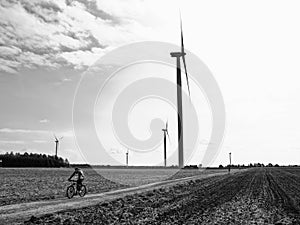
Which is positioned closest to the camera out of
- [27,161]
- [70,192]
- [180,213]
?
[180,213]

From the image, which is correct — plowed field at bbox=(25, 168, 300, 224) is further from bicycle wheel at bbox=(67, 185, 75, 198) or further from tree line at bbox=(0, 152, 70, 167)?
tree line at bbox=(0, 152, 70, 167)

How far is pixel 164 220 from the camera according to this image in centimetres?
1986

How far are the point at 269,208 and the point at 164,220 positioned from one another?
869 centimetres

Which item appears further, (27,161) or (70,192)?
(27,161)

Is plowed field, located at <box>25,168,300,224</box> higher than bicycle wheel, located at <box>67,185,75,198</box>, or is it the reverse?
bicycle wheel, located at <box>67,185,75,198</box>

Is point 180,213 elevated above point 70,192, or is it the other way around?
point 70,192

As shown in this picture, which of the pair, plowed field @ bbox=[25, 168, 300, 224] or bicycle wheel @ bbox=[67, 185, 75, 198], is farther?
bicycle wheel @ bbox=[67, 185, 75, 198]

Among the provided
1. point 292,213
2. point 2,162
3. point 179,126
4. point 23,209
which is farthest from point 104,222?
point 2,162

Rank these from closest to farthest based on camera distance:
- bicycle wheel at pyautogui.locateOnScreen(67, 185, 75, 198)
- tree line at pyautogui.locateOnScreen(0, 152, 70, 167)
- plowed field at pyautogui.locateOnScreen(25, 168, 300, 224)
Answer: plowed field at pyautogui.locateOnScreen(25, 168, 300, 224)
bicycle wheel at pyautogui.locateOnScreen(67, 185, 75, 198)
tree line at pyautogui.locateOnScreen(0, 152, 70, 167)

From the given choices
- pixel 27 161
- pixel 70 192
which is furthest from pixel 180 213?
pixel 27 161

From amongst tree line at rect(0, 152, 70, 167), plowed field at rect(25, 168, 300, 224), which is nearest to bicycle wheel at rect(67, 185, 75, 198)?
plowed field at rect(25, 168, 300, 224)

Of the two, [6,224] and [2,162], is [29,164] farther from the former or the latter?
[6,224]

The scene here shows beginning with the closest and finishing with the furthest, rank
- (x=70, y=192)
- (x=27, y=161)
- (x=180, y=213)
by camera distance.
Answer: (x=180, y=213) < (x=70, y=192) < (x=27, y=161)

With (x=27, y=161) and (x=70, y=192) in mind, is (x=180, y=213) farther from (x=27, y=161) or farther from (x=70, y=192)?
(x=27, y=161)
